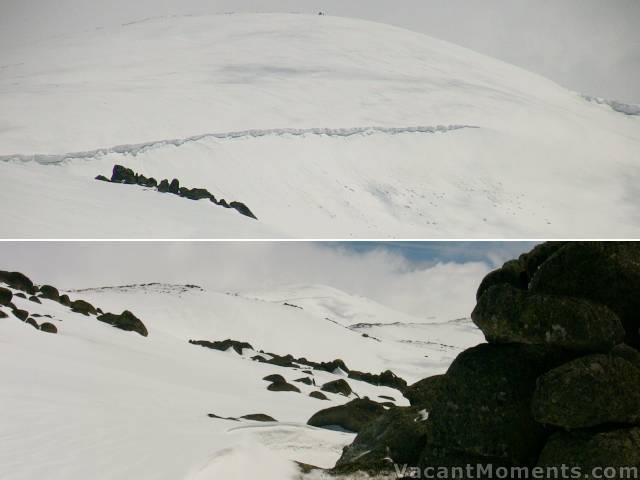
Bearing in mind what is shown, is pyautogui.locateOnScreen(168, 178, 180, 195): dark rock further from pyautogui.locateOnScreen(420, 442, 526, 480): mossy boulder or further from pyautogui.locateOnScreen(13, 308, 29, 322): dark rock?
pyautogui.locateOnScreen(420, 442, 526, 480): mossy boulder

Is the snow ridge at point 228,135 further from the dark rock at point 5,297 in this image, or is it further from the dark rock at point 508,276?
the dark rock at point 508,276

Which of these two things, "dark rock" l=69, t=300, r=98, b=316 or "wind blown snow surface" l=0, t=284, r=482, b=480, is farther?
"dark rock" l=69, t=300, r=98, b=316

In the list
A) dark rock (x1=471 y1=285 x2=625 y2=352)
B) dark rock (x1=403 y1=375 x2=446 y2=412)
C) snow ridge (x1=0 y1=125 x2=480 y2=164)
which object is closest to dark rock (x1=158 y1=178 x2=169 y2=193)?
snow ridge (x1=0 y1=125 x2=480 y2=164)

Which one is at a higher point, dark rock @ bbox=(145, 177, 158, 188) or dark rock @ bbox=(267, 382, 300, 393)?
dark rock @ bbox=(145, 177, 158, 188)

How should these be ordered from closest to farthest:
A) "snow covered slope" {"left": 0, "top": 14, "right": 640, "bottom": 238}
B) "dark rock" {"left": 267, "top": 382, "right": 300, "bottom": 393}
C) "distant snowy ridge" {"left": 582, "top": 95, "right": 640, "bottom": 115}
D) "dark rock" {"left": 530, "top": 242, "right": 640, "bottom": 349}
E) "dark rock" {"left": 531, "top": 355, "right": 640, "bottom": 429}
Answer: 1. "dark rock" {"left": 531, "top": 355, "right": 640, "bottom": 429}
2. "dark rock" {"left": 530, "top": 242, "right": 640, "bottom": 349}
3. "snow covered slope" {"left": 0, "top": 14, "right": 640, "bottom": 238}
4. "dark rock" {"left": 267, "top": 382, "right": 300, "bottom": 393}
5. "distant snowy ridge" {"left": 582, "top": 95, "right": 640, "bottom": 115}

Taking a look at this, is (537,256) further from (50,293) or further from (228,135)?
(50,293)

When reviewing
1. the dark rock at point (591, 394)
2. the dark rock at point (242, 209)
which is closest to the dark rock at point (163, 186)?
the dark rock at point (242, 209)

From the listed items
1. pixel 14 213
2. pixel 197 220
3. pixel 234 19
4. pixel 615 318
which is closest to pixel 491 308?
pixel 615 318

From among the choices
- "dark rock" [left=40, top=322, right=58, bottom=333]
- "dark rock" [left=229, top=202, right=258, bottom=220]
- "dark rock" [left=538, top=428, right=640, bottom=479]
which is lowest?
"dark rock" [left=40, top=322, right=58, bottom=333]
